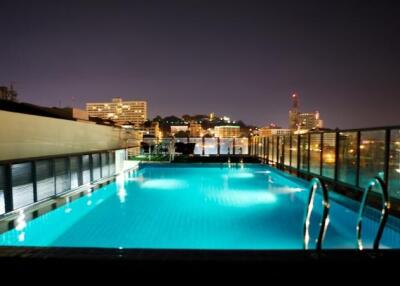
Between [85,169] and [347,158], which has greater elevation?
[347,158]

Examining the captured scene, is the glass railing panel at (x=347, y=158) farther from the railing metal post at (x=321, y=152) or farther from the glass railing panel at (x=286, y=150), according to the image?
the glass railing panel at (x=286, y=150)

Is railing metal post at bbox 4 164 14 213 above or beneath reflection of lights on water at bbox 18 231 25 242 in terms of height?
above

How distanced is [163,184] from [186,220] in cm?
380

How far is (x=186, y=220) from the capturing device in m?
5.21

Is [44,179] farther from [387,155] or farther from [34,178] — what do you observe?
[387,155]

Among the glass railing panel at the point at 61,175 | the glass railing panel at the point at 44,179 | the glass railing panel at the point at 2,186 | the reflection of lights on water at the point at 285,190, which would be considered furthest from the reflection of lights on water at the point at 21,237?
the reflection of lights on water at the point at 285,190

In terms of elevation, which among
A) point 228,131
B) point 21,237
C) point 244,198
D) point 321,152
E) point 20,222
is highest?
point 228,131

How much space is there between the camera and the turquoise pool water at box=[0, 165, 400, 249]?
416 cm

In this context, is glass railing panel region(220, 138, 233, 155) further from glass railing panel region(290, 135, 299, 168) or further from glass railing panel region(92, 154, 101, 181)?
glass railing panel region(92, 154, 101, 181)

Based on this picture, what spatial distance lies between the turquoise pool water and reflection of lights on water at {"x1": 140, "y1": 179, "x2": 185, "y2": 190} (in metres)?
0.03

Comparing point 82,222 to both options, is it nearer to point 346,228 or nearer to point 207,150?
point 346,228

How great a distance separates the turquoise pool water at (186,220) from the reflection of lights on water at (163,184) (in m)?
0.03

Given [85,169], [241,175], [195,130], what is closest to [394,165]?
[85,169]

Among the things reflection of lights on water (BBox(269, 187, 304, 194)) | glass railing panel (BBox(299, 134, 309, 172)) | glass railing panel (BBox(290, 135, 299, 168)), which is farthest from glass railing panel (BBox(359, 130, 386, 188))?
glass railing panel (BBox(290, 135, 299, 168))
